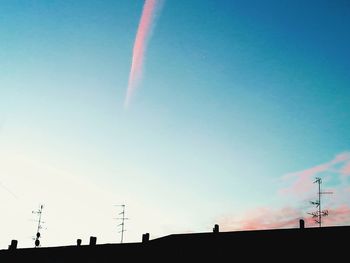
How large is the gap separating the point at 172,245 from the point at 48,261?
1501 cm

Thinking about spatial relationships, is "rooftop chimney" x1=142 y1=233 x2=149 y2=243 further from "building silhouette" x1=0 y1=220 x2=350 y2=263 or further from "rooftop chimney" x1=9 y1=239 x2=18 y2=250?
"rooftop chimney" x1=9 y1=239 x2=18 y2=250

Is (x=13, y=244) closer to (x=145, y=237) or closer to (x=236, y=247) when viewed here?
(x=145, y=237)

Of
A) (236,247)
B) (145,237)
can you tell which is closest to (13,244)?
(145,237)

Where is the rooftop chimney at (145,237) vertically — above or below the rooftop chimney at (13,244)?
above

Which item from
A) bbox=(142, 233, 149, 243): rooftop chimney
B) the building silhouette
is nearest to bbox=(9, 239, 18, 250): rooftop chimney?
the building silhouette

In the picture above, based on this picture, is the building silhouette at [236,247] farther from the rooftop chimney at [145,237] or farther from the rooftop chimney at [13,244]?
the rooftop chimney at [13,244]

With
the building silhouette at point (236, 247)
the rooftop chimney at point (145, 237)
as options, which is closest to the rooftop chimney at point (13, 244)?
the building silhouette at point (236, 247)

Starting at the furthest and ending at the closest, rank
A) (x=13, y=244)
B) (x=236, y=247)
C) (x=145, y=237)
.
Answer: (x=13, y=244) → (x=145, y=237) → (x=236, y=247)

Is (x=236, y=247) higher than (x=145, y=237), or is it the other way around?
(x=145, y=237)

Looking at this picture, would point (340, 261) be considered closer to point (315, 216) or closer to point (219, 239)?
point (219, 239)

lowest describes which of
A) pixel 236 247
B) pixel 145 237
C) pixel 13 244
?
pixel 13 244

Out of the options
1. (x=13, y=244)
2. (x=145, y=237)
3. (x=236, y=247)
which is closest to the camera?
(x=236, y=247)

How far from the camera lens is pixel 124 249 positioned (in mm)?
32875

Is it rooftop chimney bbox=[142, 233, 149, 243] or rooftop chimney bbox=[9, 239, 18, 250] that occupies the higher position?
rooftop chimney bbox=[142, 233, 149, 243]
